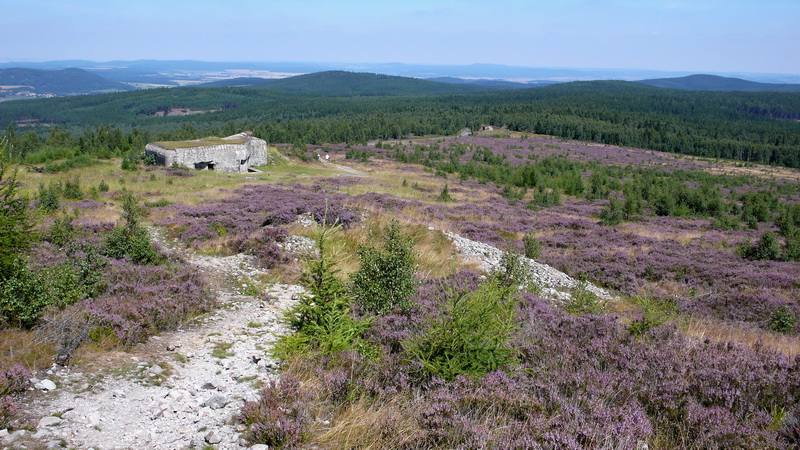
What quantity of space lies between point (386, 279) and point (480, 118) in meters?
131

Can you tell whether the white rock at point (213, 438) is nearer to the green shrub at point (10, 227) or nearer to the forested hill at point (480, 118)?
the green shrub at point (10, 227)

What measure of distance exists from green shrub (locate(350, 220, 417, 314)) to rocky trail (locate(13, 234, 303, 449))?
1.64 metres

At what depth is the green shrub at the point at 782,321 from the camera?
988 centimetres

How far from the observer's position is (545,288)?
464 inches

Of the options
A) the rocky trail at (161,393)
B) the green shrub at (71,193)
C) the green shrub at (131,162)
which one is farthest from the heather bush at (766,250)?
the green shrub at (131,162)

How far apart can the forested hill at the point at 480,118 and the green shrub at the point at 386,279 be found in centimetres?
6395

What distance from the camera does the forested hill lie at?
106 metres

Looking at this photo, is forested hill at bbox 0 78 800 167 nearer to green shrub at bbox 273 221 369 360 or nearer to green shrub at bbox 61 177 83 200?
green shrub at bbox 61 177 83 200

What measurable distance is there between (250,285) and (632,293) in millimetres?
11511

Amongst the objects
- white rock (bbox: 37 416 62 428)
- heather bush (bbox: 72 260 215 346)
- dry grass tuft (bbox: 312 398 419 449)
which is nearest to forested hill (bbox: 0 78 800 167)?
heather bush (bbox: 72 260 215 346)

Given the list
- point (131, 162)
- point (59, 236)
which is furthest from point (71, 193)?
point (59, 236)

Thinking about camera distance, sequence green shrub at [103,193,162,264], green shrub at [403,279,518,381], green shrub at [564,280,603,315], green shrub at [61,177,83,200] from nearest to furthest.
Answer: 1. green shrub at [403,279,518,381]
2. green shrub at [564,280,603,315]
3. green shrub at [103,193,162,264]
4. green shrub at [61,177,83,200]

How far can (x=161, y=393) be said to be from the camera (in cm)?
503

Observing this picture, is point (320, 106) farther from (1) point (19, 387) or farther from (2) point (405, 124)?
(1) point (19, 387)
